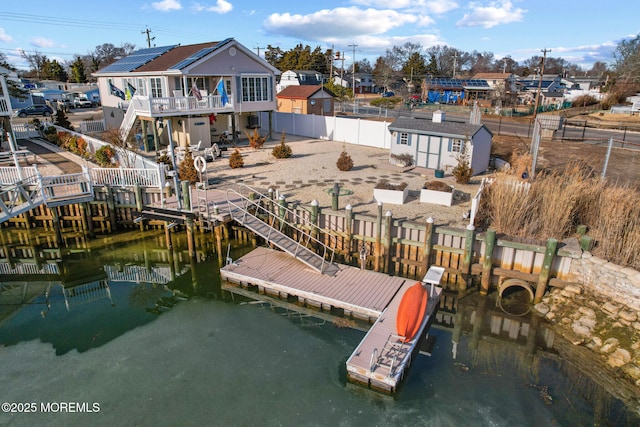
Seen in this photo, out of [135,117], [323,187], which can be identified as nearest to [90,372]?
[323,187]

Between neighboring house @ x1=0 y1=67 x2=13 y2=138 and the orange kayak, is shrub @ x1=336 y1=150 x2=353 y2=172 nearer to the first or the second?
the orange kayak

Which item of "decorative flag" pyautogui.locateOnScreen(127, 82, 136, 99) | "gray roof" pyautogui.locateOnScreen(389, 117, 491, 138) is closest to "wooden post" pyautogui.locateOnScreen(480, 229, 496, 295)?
"gray roof" pyautogui.locateOnScreen(389, 117, 491, 138)

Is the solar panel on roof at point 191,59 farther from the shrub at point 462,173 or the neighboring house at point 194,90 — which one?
the shrub at point 462,173

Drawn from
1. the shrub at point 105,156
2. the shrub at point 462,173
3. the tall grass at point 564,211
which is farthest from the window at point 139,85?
the tall grass at point 564,211

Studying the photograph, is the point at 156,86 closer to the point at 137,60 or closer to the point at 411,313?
the point at 137,60

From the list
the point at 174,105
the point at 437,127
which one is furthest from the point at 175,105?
the point at 437,127

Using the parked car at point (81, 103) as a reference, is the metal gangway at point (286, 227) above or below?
below

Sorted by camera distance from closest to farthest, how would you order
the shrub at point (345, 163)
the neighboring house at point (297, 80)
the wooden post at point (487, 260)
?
the wooden post at point (487, 260) < the shrub at point (345, 163) < the neighboring house at point (297, 80)
